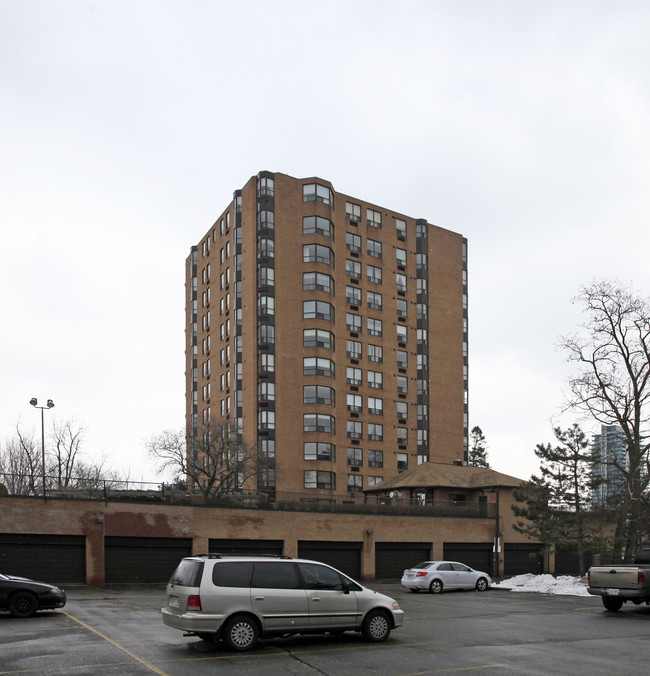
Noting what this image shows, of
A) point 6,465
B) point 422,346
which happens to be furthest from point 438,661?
point 6,465

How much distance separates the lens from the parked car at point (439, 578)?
34.4 meters

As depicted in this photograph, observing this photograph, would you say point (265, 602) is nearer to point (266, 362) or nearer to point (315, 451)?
point (315, 451)

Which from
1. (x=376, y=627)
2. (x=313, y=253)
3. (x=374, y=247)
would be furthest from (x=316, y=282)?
(x=376, y=627)

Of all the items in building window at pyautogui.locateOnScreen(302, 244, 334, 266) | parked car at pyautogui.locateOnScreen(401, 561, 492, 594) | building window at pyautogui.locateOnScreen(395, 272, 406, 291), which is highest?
building window at pyautogui.locateOnScreen(302, 244, 334, 266)

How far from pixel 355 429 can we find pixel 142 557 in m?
34.5

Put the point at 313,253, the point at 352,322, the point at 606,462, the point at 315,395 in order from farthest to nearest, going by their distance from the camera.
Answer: the point at 352,322 < the point at 313,253 < the point at 315,395 < the point at 606,462

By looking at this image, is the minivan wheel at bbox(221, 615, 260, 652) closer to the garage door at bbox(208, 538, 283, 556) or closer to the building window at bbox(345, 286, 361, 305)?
the garage door at bbox(208, 538, 283, 556)

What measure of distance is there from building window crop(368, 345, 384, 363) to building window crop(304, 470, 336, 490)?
39.6 feet

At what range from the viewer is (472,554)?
48.2m

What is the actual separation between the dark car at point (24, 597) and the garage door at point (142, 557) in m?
15.3

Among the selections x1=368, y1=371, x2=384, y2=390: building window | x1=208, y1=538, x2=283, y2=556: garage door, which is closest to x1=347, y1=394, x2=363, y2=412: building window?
x1=368, y1=371, x2=384, y2=390: building window

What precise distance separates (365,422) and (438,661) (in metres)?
56.0

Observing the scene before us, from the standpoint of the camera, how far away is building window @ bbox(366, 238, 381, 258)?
2908 inches

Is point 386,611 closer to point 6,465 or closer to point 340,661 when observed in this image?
point 340,661
